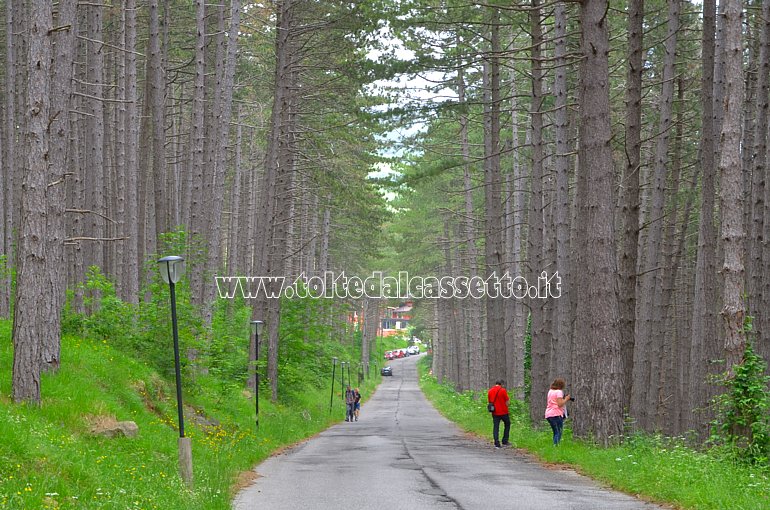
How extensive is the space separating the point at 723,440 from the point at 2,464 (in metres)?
→ 10.3

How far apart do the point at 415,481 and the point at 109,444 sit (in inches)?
171

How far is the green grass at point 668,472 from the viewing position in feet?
32.6

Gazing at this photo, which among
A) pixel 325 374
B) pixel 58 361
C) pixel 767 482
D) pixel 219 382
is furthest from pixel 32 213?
pixel 325 374

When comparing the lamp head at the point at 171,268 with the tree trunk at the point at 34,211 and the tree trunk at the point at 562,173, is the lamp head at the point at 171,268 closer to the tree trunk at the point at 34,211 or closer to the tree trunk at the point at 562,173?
the tree trunk at the point at 34,211

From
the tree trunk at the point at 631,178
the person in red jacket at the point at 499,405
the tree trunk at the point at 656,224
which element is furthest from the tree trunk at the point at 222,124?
the tree trunk at the point at 656,224

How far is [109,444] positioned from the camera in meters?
12.6

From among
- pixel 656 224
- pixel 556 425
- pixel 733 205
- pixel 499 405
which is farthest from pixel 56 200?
pixel 656 224

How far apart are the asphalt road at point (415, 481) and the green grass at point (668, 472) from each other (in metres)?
0.34

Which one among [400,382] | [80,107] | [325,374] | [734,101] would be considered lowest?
[400,382]

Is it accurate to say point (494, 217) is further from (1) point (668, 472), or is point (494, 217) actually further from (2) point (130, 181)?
(1) point (668, 472)

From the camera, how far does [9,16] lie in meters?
24.1

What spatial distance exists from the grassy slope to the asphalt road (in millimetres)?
723

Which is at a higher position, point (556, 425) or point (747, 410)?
point (747, 410)

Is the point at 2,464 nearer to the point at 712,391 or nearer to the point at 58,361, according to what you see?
the point at 58,361
